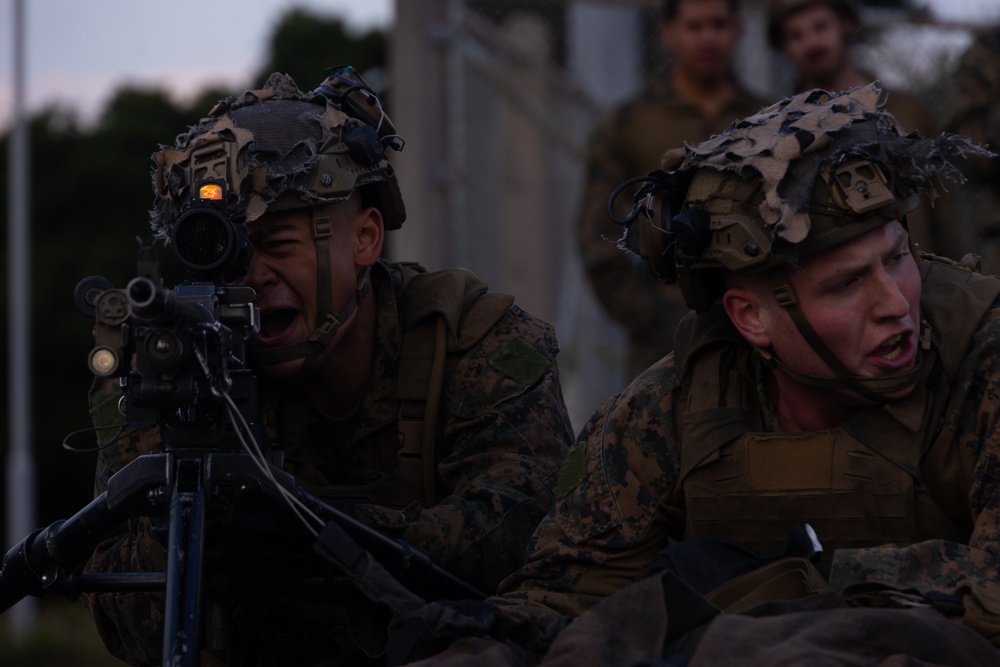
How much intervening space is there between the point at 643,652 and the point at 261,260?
1783 millimetres

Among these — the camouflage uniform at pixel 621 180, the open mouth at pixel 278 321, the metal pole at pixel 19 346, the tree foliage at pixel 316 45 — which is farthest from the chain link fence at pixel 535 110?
the tree foliage at pixel 316 45

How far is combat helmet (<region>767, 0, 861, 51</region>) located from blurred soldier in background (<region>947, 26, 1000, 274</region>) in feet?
1.76

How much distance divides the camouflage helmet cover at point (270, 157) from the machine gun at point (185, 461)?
2.25 ft

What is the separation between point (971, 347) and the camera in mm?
3727

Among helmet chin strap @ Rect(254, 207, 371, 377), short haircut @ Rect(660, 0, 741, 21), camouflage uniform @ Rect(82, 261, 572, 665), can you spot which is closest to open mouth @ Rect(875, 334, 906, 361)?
camouflage uniform @ Rect(82, 261, 572, 665)

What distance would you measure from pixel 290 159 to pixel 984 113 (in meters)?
3.74

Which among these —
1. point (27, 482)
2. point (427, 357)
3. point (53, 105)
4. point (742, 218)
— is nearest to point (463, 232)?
point (427, 357)

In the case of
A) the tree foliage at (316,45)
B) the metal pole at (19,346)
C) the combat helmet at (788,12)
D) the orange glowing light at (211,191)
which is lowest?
the metal pole at (19,346)

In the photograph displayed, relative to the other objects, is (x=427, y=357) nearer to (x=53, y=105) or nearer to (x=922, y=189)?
(x=922, y=189)

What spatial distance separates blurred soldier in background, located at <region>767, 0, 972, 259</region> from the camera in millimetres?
6988

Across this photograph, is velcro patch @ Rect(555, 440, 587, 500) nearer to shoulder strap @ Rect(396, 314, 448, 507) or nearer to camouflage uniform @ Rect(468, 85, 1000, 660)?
camouflage uniform @ Rect(468, 85, 1000, 660)

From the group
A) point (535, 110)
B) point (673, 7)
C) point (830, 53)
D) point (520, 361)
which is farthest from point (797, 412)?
point (535, 110)

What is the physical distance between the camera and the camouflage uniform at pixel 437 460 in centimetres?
434

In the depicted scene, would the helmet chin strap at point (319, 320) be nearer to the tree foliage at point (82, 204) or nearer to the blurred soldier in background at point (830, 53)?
the blurred soldier in background at point (830, 53)
